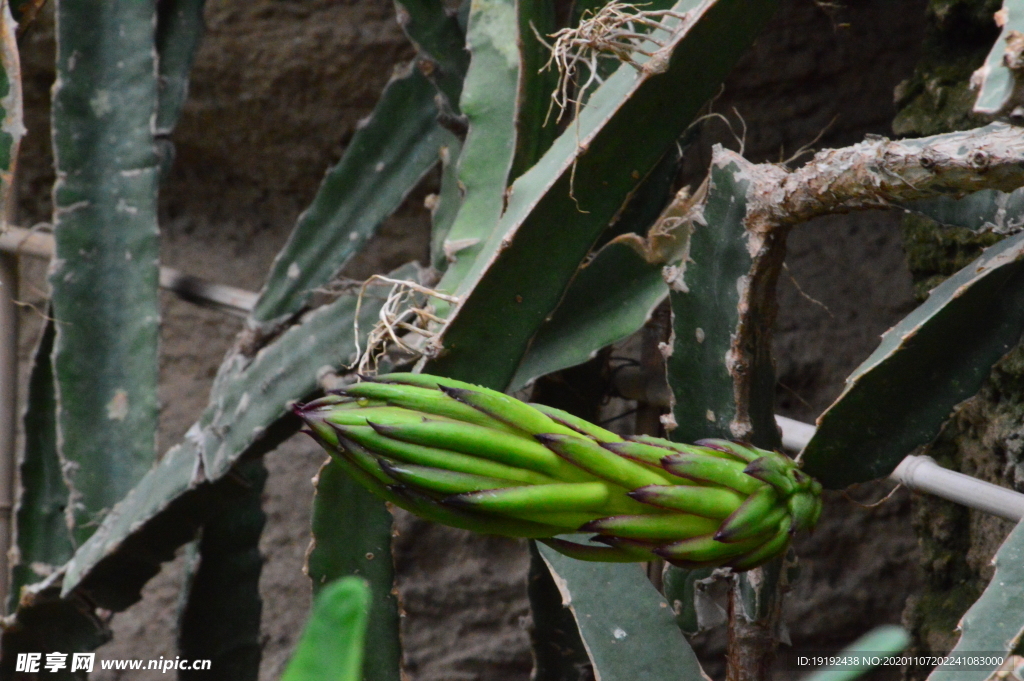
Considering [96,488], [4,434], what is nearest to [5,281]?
[4,434]

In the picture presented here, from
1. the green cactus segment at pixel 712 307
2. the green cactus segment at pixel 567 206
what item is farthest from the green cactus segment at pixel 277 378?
the green cactus segment at pixel 712 307

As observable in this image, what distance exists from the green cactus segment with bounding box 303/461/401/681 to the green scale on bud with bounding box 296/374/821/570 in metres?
0.31

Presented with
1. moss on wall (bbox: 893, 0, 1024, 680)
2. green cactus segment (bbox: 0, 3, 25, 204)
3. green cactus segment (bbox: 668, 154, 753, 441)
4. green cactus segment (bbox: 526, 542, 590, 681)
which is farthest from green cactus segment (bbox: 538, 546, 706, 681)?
green cactus segment (bbox: 0, 3, 25, 204)

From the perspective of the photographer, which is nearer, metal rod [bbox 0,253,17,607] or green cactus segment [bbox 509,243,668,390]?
green cactus segment [bbox 509,243,668,390]

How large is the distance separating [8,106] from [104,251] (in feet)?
0.80

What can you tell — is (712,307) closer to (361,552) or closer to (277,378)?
(361,552)

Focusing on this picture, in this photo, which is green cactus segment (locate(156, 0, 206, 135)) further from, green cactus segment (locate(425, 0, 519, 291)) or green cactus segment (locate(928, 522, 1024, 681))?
green cactus segment (locate(928, 522, 1024, 681))

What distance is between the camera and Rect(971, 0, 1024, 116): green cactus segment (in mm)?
399

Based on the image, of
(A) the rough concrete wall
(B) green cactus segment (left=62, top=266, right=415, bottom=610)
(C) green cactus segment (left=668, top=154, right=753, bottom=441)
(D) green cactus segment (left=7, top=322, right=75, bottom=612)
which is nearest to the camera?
(C) green cactus segment (left=668, top=154, right=753, bottom=441)

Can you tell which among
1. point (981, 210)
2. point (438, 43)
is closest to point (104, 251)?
point (438, 43)

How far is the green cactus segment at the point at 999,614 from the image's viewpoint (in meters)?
0.51

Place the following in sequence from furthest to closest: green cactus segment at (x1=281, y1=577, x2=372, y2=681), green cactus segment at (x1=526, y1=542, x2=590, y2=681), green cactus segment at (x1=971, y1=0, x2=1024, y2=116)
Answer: green cactus segment at (x1=526, y1=542, x2=590, y2=681) → green cactus segment at (x1=971, y1=0, x2=1024, y2=116) → green cactus segment at (x1=281, y1=577, x2=372, y2=681)

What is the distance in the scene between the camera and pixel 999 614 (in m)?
0.52

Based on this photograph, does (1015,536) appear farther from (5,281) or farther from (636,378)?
(5,281)
